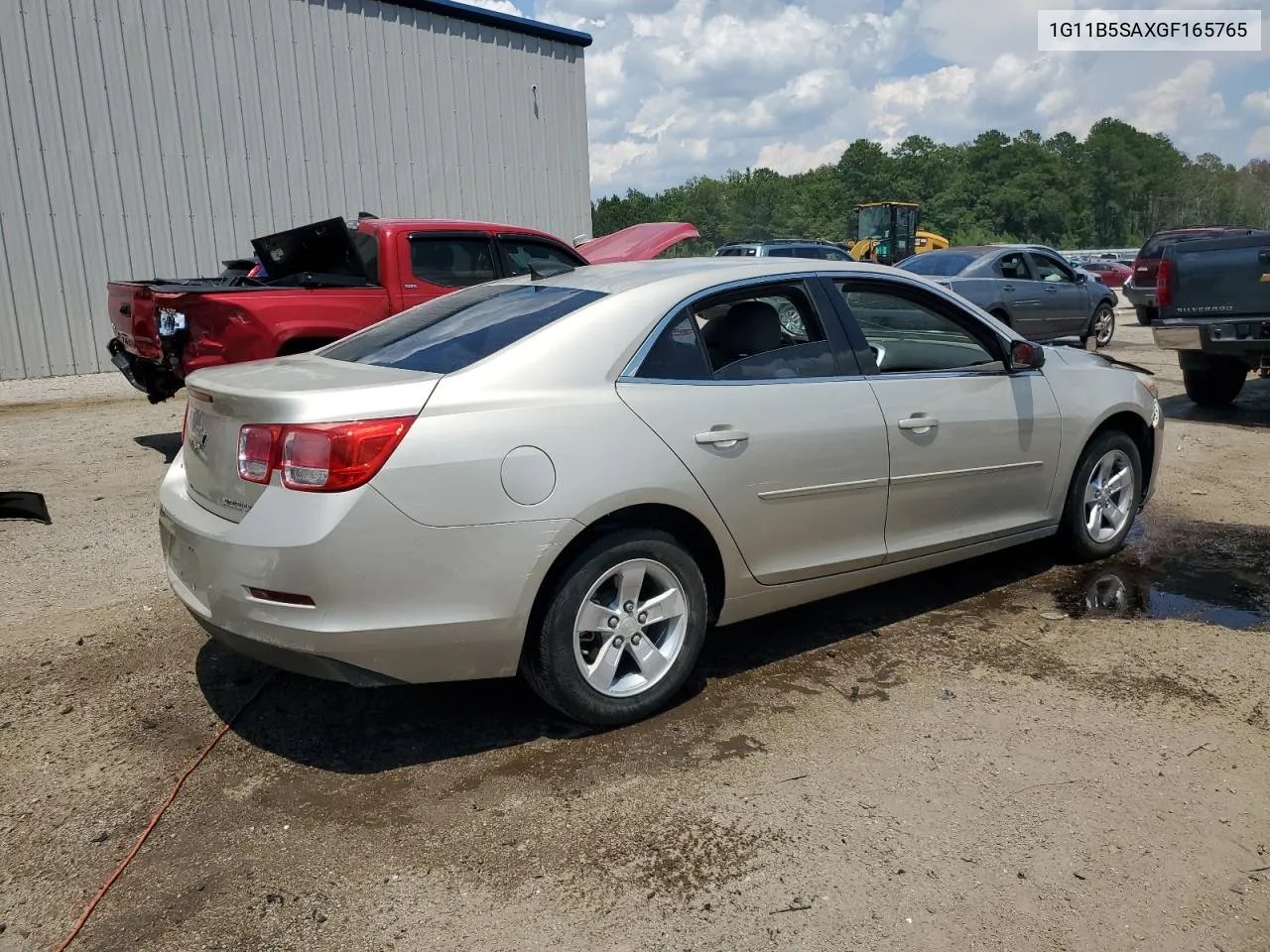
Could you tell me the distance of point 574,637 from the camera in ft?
11.1

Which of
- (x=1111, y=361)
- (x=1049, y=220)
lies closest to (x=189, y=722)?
(x=1111, y=361)

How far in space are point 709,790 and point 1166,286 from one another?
840 centimetres

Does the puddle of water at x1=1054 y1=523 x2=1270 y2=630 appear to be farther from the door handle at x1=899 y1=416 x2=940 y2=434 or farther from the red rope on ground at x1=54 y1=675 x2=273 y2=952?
the red rope on ground at x1=54 y1=675 x2=273 y2=952

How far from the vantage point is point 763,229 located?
88875 millimetres

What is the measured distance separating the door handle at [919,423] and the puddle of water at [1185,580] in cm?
120

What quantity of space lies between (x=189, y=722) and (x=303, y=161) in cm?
1340

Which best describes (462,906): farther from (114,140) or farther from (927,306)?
(114,140)

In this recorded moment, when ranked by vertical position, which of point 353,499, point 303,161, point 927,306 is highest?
point 303,161

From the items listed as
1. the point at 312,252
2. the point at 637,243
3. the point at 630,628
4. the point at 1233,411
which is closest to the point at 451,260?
the point at 312,252

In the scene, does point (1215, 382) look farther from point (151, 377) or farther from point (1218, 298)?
point (151, 377)

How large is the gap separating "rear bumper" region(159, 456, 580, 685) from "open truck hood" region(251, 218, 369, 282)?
5.34m

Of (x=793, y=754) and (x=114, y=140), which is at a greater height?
(x=114, y=140)

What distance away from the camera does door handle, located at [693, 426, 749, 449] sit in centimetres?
362

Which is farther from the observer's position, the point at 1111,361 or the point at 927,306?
the point at 1111,361
